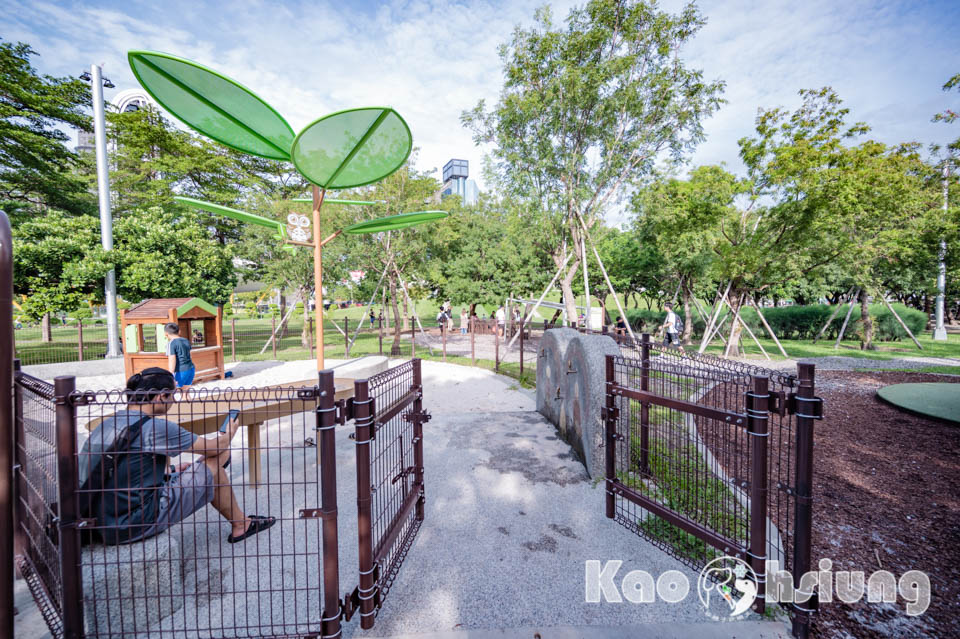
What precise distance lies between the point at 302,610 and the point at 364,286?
16177 millimetres

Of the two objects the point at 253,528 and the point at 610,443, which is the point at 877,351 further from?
the point at 253,528

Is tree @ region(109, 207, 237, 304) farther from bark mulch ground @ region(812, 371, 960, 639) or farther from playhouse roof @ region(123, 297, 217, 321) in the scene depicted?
bark mulch ground @ region(812, 371, 960, 639)

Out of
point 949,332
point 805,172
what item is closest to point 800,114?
point 805,172

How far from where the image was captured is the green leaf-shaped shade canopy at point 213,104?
3.47 meters

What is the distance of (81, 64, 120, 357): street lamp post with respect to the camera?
39.0 feet

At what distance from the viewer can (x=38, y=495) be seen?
2.65 metres

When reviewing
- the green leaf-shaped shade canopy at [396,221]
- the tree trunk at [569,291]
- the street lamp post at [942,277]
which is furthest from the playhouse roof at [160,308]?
the street lamp post at [942,277]

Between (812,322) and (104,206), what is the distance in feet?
102

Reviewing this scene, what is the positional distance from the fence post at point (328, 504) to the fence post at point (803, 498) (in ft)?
8.69

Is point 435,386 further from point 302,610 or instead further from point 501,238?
point 501,238

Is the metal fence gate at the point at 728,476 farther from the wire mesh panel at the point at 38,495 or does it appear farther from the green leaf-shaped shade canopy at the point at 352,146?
the wire mesh panel at the point at 38,495

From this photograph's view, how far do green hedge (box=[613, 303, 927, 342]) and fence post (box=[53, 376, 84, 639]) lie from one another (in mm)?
22659

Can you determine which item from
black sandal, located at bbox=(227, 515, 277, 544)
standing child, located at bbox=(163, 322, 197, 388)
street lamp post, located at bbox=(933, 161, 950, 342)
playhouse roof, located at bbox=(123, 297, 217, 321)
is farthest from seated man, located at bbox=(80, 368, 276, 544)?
street lamp post, located at bbox=(933, 161, 950, 342)

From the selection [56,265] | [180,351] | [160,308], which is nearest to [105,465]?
[180,351]
